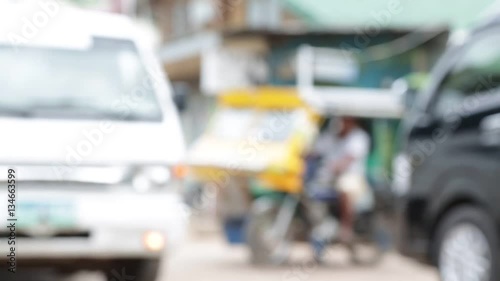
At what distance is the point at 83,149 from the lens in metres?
6.77

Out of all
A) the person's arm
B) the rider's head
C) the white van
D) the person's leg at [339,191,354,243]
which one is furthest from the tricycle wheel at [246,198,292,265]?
the white van

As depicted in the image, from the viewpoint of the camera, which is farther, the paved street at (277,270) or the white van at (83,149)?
the paved street at (277,270)

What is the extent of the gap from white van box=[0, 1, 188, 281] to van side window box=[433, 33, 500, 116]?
76.0 inches

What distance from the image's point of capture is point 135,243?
6781 mm

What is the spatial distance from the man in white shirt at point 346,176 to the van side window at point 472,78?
3.82m

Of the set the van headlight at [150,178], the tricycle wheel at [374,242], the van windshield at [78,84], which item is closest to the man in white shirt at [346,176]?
the tricycle wheel at [374,242]

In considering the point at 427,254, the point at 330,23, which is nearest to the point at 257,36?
the point at 330,23

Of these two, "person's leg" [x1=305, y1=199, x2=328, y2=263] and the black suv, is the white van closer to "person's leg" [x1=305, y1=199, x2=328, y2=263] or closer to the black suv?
the black suv

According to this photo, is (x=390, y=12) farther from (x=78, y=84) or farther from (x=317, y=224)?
(x=78, y=84)

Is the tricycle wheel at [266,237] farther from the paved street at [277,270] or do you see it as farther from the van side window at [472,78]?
the van side window at [472,78]

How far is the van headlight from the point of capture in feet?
22.4

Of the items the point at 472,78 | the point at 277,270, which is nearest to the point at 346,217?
the point at 277,270

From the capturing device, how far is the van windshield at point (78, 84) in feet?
23.4

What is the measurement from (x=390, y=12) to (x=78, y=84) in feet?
39.6
